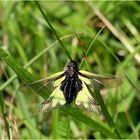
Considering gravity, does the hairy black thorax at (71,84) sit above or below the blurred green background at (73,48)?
below

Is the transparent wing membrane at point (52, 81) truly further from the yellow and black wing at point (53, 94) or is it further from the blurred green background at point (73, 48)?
the blurred green background at point (73, 48)

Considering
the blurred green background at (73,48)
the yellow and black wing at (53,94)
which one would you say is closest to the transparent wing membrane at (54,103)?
the yellow and black wing at (53,94)

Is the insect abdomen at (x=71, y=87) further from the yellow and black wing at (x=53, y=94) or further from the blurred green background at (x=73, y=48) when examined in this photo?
the blurred green background at (x=73, y=48)

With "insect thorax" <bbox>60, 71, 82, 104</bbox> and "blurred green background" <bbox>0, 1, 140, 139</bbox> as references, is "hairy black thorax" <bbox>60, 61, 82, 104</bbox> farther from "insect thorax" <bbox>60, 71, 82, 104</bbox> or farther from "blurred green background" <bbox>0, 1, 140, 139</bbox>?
"blurred green background" <bbox>0, 1, 140, 139</bbox>

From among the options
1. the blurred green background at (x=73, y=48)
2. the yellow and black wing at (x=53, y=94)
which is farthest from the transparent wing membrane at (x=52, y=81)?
the blurred green background at (x=73, y=48)

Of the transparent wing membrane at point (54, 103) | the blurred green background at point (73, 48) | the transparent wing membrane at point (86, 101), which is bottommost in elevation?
the transparent wing membrane at point (86, 101)

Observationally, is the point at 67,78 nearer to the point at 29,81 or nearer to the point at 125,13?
the point at 29,81

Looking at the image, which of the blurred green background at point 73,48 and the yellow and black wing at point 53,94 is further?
the blurred green background at point 73,48

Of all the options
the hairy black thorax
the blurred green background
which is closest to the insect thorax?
the hairy black thorax

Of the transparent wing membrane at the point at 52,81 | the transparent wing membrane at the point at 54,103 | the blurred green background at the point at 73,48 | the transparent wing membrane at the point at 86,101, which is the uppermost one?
the blurred green background at the point at 73,48

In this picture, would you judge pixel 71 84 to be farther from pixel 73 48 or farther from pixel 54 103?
pixel 73 48
